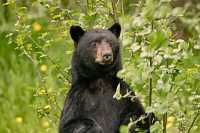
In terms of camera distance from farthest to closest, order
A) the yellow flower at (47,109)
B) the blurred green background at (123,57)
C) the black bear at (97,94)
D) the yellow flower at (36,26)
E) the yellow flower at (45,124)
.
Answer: the yellow flower at (36,26)
the yellow flower at (45,124)
the yellow flower at (47,109)
the black bear at (97,94)
the blurred green background at (123,57)

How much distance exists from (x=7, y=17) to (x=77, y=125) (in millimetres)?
5320

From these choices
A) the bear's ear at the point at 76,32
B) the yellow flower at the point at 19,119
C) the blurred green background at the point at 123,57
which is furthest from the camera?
the yellow flower at the point at 19,119

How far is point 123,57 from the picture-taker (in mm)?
7191

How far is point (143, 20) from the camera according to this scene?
437 cm

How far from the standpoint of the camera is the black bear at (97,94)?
5.96 m

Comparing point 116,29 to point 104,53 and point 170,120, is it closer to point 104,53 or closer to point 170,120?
point 104,53

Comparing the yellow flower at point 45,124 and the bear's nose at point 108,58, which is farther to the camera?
the yellow flower at point 45,124

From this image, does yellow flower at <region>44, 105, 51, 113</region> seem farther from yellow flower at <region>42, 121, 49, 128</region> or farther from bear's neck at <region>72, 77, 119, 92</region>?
yellow flower at <region>42, 121, 49, 128</region>

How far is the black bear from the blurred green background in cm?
15

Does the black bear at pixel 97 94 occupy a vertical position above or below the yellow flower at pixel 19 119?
above

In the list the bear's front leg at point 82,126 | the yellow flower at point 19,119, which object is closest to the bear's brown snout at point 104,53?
the bear's front leg at point 82,126

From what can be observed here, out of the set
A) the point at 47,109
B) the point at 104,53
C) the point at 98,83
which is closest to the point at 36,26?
the point at 47,109

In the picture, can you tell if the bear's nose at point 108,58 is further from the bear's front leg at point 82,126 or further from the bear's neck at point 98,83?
the bear's front leg at point 82,126

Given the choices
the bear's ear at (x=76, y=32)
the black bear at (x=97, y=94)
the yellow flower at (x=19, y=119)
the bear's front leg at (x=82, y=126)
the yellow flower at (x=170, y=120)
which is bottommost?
the yellow flower at (x=19, y=119)
